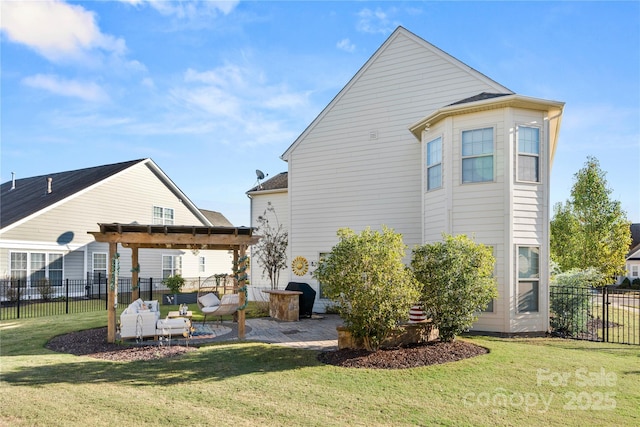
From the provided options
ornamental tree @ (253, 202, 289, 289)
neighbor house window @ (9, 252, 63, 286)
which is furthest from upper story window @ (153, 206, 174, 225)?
ornamental tree @ (253, 202, 289, 289)

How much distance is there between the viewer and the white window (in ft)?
76.4

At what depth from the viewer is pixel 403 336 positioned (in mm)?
9602

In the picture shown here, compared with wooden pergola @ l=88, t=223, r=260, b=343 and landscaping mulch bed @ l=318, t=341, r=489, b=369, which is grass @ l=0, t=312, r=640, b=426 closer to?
landscaping mulch bed @ l=318, t=341, r=489, b=369

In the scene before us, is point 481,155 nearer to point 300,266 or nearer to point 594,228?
point 300,266

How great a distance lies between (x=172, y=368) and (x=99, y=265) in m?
18.4

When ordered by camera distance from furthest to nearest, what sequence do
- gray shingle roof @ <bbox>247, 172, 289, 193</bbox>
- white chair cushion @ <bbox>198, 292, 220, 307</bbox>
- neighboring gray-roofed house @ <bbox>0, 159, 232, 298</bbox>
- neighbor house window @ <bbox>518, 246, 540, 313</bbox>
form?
1. neighboring gray-roofed house @ <bbox>0, 159, 232, 298</bbox>
2. gray shingle roof @ <bbox>247, 172, 289, 193</bbox>
3. white chair cushion @ <bbox>198, 292, 220, 307</bbox>
4. neighbor house window @ <bbox>518, 246, 540, 313</bbox>

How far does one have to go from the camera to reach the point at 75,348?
32.1 feet

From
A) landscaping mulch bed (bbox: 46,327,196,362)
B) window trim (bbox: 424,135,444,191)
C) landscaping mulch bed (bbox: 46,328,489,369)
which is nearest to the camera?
landscaping mulch bed (bbox: 46,328,489,369)

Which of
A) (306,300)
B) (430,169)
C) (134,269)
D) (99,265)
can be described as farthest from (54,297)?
(430,169)

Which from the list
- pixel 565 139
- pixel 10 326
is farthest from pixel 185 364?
pixel 565 139

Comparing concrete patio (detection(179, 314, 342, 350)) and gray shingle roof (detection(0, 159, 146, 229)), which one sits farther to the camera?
gray shingle roof (detection(0, 159, 146, 229))

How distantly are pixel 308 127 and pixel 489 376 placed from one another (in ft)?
38.5

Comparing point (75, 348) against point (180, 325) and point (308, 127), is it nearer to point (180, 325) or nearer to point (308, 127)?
point (180, 325)

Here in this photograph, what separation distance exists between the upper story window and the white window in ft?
13.4
